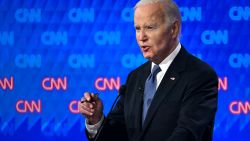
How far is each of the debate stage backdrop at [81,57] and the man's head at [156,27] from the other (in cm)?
160

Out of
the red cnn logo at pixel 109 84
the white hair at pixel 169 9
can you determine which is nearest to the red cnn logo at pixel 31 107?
the red cnn logo at pixel 109 84

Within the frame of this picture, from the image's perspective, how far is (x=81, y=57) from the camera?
3471 mm

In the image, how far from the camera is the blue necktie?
70.1 inches

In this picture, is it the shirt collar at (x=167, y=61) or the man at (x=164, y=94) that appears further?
the shirt collar at (x=167, y=61)

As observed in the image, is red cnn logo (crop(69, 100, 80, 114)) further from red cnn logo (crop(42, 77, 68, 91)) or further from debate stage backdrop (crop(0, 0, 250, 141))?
red cnn logo (crop(42, 77, 68, 91))

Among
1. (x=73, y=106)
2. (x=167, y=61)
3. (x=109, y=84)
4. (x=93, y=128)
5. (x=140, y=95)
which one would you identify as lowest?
(x=73, y=106)

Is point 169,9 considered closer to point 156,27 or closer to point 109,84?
point 156,27

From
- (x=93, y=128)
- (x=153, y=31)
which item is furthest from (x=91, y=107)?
(x=153, y=31)

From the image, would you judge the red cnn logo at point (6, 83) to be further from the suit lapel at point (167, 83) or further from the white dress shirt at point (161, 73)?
the suit lapel at point (167, 83)

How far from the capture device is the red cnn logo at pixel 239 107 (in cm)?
337

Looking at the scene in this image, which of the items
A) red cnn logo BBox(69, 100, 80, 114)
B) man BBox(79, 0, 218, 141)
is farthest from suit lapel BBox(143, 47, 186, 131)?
red cnn logo BBox(69, 100, 80, 114)

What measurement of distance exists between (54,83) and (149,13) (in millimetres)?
1886

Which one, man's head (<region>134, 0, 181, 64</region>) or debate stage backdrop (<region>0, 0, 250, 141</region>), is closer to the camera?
man's head (<region>134, 0, 181, 64</region>)

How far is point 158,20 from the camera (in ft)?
5.74
